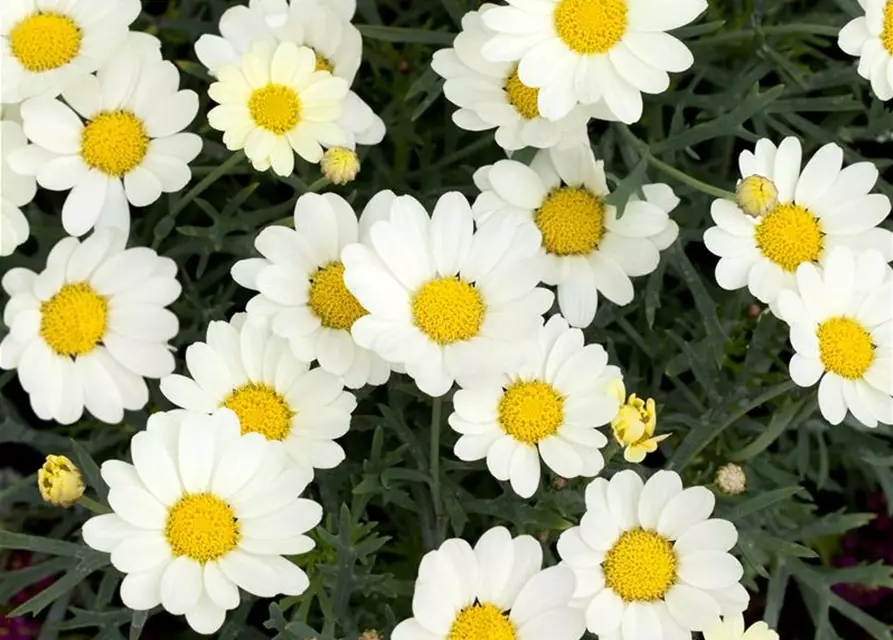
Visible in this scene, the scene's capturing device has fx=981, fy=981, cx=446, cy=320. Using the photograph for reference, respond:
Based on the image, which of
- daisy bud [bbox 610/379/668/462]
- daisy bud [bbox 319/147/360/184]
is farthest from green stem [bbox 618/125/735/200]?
daisy bud [bbox 319/147/360/184]

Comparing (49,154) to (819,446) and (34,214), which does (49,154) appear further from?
(819,446)

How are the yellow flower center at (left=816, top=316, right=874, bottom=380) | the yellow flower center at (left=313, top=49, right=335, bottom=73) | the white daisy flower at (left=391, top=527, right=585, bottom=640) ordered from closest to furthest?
the white daisy flower at (left=391, top=527, right=585, bottom=640) < the yellow flower center at (left=816, top=316, right=874, bottom=380) < the yellow flower center at (left=313, top=49, right=335, bottom=73)

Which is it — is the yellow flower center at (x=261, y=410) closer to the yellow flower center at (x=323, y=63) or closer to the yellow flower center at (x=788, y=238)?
the yellow flower center at (x=323, y=63)

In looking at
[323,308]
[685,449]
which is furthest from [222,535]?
[685,449]

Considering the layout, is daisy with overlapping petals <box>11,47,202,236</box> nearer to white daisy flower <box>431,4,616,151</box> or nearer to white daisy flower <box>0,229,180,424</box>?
white daisy flower <box>0,229,180,424</box>

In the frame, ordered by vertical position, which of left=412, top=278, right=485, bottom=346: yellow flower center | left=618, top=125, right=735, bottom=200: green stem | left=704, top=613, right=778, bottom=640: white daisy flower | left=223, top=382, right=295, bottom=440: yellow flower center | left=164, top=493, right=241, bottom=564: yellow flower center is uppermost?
left=618, top=125, right=735, bottom=200: green stem

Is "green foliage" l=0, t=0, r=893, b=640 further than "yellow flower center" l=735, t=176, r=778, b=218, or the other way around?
"green foliage" l=0, t=0, r=893, b=640

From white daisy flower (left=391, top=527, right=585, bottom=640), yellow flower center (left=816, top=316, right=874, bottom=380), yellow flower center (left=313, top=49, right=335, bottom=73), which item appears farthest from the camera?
yellow flower center (left=313, top=49, right=335, bottom=73)
